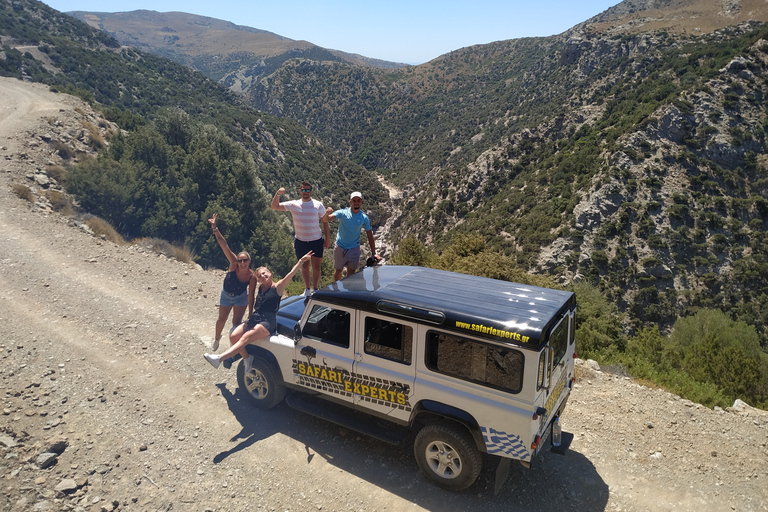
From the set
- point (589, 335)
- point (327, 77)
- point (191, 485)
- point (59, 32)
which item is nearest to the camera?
point (191, 485)

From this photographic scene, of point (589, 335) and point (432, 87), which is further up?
point (432, 87)

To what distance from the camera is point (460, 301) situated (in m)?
5.28

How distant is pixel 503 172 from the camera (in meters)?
46.7

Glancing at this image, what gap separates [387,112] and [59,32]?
64.0 meters

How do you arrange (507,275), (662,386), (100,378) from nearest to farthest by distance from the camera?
(100,378), (662,386), (507,275)

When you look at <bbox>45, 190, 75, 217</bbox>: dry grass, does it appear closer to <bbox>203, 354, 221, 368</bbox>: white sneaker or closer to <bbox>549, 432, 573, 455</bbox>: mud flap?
<bbox>203, 354, 221, 368</bbox>: white sneaker

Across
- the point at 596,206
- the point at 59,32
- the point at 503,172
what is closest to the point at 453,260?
the point at 596,206

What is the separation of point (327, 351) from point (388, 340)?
3.23ft

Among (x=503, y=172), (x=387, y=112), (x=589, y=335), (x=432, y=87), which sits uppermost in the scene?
(x=432, y=87)

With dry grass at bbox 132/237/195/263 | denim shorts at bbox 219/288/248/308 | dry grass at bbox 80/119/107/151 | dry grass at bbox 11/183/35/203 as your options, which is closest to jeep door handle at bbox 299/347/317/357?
denim shorts at bbox 219/288/248/308

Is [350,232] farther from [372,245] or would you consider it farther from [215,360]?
[215,360]

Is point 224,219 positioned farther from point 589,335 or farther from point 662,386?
point 662,386

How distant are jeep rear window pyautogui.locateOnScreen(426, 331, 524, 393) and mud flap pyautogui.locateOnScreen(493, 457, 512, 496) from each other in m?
1.01

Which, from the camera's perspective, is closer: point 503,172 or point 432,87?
point 503,172
